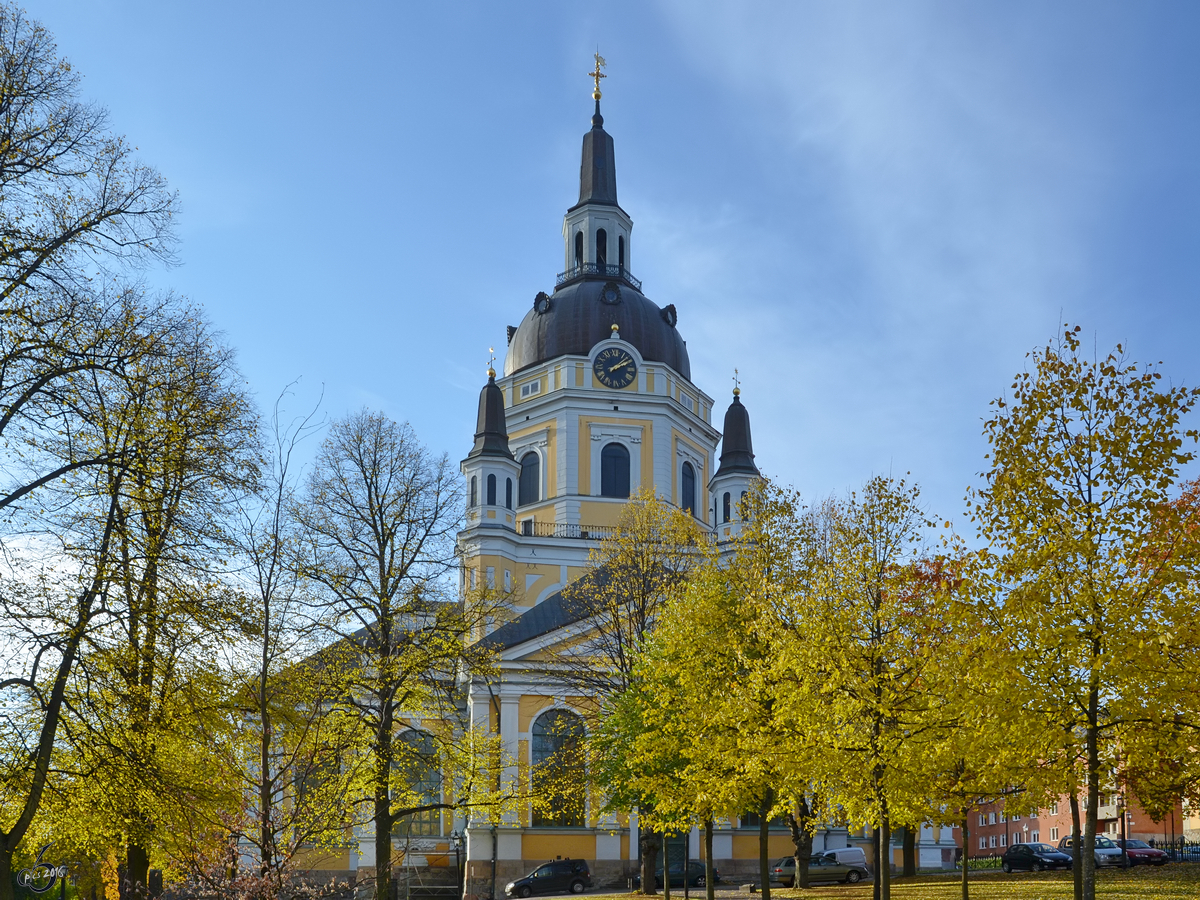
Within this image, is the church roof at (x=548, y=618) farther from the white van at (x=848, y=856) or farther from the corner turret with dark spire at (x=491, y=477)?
the white van at (x=848, y=856)

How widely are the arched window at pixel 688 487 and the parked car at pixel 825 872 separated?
22.4 metres

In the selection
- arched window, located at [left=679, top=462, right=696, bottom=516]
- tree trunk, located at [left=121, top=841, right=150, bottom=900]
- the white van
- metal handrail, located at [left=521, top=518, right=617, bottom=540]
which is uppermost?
arched window, located at [left=679, top=462, right=696, bottom=516]

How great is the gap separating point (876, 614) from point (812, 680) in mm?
1603

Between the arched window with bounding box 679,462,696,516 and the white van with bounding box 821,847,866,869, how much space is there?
73.2 ft

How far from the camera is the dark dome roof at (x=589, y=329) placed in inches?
2410

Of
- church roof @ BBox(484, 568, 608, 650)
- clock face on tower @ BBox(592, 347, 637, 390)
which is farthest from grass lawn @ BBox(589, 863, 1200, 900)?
clock face on tower @ BBox(592, 347, 637, 390)

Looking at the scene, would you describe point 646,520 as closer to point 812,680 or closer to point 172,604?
point 812,680

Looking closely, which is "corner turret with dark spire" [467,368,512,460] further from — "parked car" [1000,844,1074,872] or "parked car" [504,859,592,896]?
"parked car" [1000,844,1074,872]

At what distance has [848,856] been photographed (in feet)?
130

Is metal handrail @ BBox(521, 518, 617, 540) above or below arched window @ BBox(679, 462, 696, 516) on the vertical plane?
below

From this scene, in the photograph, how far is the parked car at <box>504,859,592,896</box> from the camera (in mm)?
38875

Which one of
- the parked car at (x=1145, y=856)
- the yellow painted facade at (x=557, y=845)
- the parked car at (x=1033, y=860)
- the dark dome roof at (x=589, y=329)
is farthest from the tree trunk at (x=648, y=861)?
the dark dome roof at (x=589, y=329)

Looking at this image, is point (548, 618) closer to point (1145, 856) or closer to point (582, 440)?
point (582, 440)

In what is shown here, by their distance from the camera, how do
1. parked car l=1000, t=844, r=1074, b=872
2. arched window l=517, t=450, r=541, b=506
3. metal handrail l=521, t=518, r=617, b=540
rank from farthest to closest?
1. arched window l=517, t=450, r=541, b=506
2. metal handrail l=521, t=518, r=617, b=540
3. parked car l=1000, t=844, r=1074, b=872
